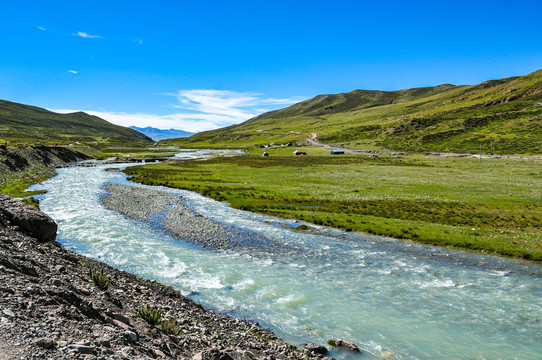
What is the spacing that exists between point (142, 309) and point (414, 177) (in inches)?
2983

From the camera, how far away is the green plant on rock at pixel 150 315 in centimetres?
1338

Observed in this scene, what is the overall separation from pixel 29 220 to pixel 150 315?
15690mm

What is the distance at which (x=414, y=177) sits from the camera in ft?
250

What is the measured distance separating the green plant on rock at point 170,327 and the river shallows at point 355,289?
14.5 ft

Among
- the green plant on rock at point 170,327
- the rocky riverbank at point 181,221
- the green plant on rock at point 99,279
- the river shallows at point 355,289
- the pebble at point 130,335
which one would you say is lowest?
the river shallows at point 355,289

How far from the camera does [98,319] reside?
37.9ft

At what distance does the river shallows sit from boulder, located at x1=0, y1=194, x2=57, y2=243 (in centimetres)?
352

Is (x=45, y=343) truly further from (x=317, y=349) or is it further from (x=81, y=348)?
(x=317, y=349)

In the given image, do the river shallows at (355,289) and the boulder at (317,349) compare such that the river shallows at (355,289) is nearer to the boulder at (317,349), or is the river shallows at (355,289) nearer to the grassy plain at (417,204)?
the boulder at (317,349)

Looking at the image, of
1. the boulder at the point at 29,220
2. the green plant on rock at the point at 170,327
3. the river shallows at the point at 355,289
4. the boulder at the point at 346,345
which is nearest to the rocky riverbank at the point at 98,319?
the green plant on rock at the point at 170,327

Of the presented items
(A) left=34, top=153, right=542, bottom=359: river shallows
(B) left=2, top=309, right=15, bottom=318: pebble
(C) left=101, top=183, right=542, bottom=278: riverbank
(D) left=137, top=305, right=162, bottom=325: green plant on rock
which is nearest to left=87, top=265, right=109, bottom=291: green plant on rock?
(D) left=137, top=305, right=162, bottom=325: green plant on rock

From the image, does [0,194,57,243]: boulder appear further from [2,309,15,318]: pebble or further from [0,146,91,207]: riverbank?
[0,146,91,207]: riverbank

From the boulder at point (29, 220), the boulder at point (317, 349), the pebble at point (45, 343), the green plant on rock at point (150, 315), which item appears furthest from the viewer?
the boulder at point (29, 220)

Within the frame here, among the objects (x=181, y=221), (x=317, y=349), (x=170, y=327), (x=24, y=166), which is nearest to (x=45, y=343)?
(x=170, y=327)
